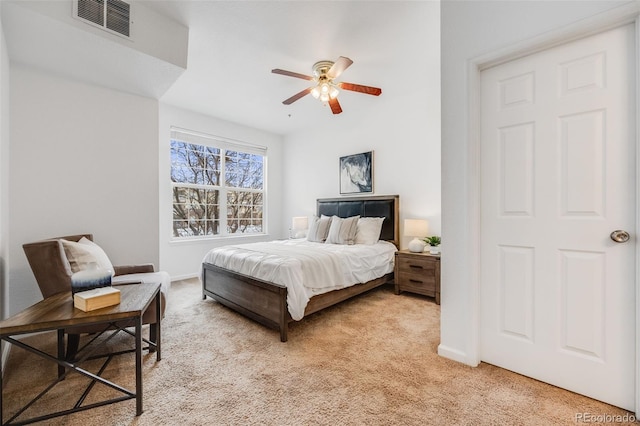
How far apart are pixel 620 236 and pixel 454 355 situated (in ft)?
4.00

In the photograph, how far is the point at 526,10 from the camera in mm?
1715

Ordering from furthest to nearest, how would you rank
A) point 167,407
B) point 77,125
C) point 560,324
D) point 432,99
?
1. point 432,99
2. point 77,125
3. point 560,324
4. point 167,407

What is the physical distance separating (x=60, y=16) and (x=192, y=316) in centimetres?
273

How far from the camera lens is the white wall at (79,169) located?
2586 millimetres

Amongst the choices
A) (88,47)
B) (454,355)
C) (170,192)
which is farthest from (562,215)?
(170,192)

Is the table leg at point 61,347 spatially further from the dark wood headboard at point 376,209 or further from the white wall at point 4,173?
the dark wood headboard at point 376,209

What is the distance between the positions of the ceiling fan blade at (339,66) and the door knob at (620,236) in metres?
2.23

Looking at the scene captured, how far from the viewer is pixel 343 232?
4.00 m

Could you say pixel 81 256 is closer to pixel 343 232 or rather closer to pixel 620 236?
pixel 343 232

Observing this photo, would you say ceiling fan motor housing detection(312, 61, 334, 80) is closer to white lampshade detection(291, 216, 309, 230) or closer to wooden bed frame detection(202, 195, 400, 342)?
wooden bed frame detection(202, 195, 400, 342)

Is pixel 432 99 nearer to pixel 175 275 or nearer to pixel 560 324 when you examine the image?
pixel 560 324

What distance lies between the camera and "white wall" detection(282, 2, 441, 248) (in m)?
3.51

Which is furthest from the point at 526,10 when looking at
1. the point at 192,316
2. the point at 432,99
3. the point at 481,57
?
the point at 192,316

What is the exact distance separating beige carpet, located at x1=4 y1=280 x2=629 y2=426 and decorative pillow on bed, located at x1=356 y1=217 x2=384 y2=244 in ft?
5.02
